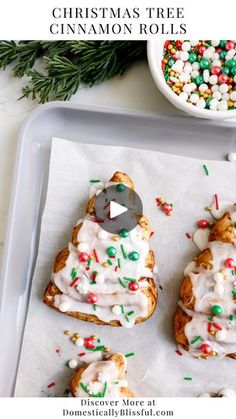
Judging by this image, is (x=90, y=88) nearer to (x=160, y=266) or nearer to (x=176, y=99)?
(x=176, y=99)

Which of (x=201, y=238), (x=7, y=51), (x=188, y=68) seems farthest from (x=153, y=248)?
(x=7, y=51)

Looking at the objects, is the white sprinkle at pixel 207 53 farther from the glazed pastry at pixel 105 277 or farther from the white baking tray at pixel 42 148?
the glazed pastry at pixel 105 277

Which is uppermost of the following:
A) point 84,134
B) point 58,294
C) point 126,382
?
point 84,134

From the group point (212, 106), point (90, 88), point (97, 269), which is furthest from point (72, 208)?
point (212, 106)

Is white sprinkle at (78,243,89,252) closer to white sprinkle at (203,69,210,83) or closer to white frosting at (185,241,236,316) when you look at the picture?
white frosting at (185,241,236,316)

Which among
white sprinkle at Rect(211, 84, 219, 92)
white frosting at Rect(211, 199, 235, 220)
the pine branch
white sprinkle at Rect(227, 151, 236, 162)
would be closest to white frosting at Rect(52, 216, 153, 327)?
white frosting at Rect(211, 199, 235, 220)
